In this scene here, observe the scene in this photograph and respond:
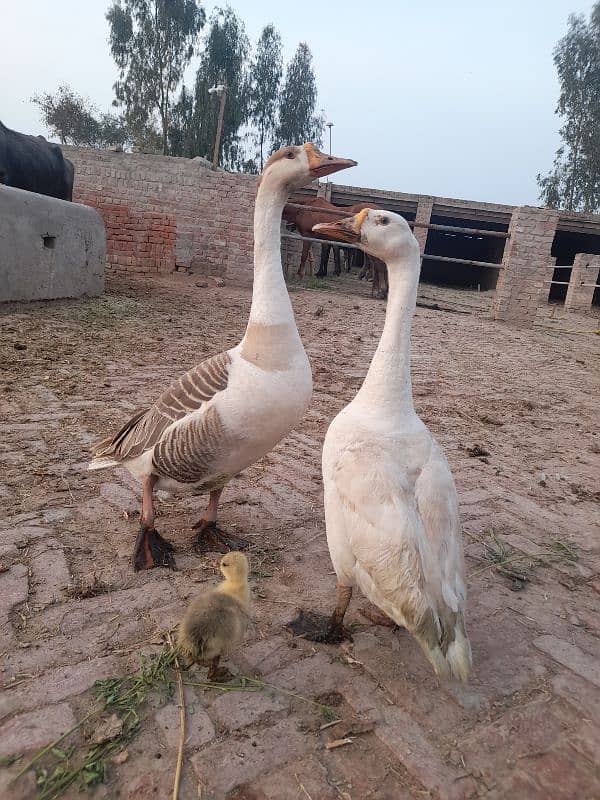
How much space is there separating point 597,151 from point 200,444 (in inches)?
1754

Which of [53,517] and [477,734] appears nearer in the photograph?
[477,734]

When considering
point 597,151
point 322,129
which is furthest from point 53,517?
point 322,129

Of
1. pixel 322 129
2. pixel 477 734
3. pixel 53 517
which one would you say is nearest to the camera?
pixel 477 734

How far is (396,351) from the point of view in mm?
2508

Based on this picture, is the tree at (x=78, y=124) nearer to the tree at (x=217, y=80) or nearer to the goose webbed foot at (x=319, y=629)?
the tree at (x=217, y=80)

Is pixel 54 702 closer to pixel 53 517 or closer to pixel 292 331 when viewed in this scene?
pixel 53 517

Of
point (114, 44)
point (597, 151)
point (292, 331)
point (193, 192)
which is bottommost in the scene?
point (292, 331)

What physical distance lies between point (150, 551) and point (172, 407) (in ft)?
2.61

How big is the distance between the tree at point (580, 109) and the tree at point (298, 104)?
18.9m

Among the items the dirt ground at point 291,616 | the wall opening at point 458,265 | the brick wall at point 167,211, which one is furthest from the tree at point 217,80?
the dirt ground at point 291,616

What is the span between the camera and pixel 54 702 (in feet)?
6.44

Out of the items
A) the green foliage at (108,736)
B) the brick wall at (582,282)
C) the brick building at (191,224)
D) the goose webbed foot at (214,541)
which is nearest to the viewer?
the green foliage at (108,736)

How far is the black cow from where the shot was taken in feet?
29.2

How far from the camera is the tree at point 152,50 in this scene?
37469 millimetres
